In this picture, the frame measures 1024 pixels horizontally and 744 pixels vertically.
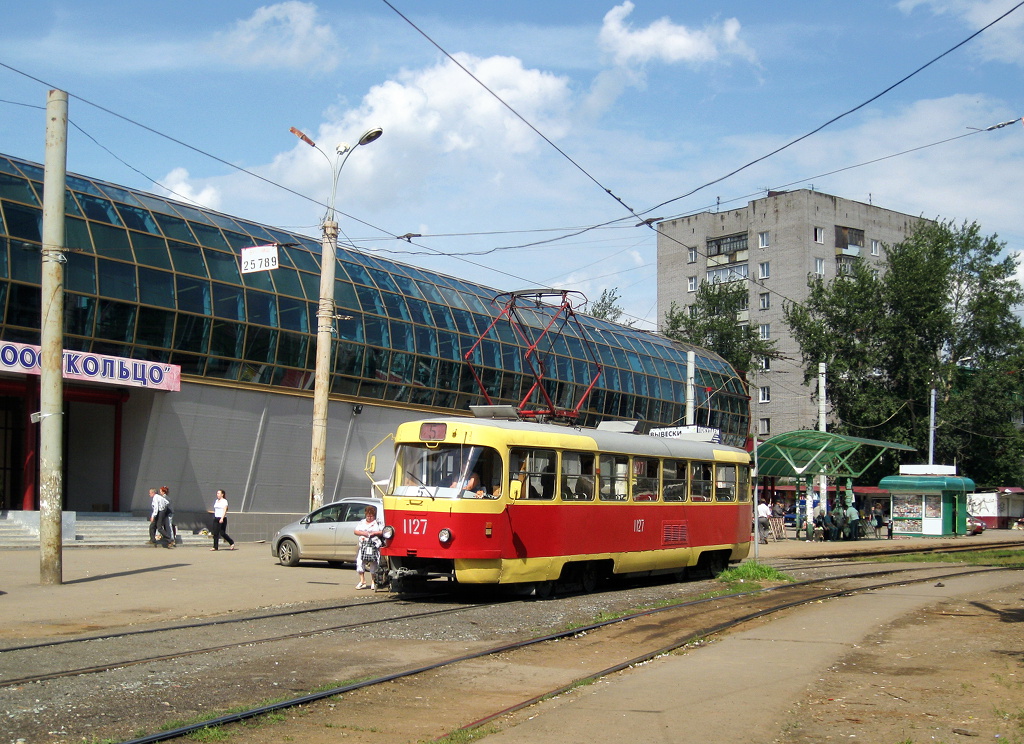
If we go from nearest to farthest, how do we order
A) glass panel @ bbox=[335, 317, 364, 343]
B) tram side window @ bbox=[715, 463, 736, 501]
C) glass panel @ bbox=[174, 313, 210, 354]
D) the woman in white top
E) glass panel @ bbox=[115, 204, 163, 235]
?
tram side window @ bbox=[715, 463, 736, 501], the woman in white top, glass panel @ bbox=[115, 204, 163, 235], glass panel @ bbox=[174, 313, 210, 354], glass panel @ bbox=[335, 317, 364, 343]

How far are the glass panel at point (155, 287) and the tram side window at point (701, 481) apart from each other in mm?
15329

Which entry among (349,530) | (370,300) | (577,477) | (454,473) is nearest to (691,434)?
(577,477)

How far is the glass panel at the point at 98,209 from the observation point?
27.7m

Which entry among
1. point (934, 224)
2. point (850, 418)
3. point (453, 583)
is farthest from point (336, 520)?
point (934, 224)

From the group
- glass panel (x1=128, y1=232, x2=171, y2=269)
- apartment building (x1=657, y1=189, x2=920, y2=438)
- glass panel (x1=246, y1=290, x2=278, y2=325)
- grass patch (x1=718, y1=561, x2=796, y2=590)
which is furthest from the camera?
apartment building (x1=657, y1=189, x2=920, y2=438)

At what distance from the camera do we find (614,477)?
60.1ft

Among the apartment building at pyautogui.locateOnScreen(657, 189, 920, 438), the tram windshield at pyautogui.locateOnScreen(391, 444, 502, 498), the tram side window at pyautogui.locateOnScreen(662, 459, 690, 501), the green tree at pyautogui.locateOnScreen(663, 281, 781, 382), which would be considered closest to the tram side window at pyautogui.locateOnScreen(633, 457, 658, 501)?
the tram side window at pyautogui.locateOnScreen(662, 459, 690, 501)

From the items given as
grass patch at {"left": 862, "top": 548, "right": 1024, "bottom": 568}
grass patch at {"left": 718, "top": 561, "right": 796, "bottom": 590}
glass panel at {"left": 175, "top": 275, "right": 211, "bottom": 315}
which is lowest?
grass patch at {"left": 862, "top": 548, "right": 1024, "bottom": 568}

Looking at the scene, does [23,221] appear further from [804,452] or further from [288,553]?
[804,452]

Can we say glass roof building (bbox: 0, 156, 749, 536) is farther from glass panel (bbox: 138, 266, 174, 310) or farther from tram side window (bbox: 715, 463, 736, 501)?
tram side window (bbox: 715, 463, 736, 501)

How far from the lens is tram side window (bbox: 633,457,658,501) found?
62.1ft

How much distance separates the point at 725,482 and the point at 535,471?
7.38m

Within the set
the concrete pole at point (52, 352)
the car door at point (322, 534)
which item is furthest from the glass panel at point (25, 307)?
the car door at point (322, 534)

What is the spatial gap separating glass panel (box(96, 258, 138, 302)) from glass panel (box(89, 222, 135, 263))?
0.22 m
